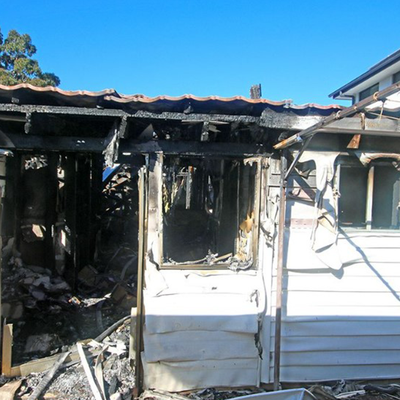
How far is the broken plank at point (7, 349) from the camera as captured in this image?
458 centimetres

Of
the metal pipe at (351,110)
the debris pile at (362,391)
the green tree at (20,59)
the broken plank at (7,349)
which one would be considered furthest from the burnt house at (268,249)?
the green tree at (20,59)

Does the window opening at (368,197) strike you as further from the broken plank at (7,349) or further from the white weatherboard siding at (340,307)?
the broken plank at (7,349)

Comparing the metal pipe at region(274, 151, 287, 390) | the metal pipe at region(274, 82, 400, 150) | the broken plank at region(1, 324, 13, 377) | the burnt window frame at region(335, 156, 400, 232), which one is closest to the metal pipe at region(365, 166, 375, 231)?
the burnt window frame at region(335, 156, 400, 232)

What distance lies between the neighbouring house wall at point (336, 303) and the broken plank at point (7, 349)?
358 cm

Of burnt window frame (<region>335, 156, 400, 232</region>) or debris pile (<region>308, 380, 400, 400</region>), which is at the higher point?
burnt window frame (<region>335, 156, 400, 232</region>)

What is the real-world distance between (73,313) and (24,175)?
3257mm

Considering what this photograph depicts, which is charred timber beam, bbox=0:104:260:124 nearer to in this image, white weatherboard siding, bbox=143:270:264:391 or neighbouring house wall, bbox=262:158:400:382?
neighbouring house wall, bbox=262:158:400:382

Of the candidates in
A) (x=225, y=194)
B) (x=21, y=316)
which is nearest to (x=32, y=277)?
(x=21, y=316)

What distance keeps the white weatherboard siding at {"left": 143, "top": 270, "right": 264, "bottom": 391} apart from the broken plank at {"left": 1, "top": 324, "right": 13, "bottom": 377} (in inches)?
75.4

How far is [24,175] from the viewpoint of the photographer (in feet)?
24.4

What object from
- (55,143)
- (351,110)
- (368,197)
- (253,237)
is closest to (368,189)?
(368,197)

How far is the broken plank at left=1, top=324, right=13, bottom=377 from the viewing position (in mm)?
4582

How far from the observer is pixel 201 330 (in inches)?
177

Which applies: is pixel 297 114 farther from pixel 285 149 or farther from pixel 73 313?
pixel 73 313
